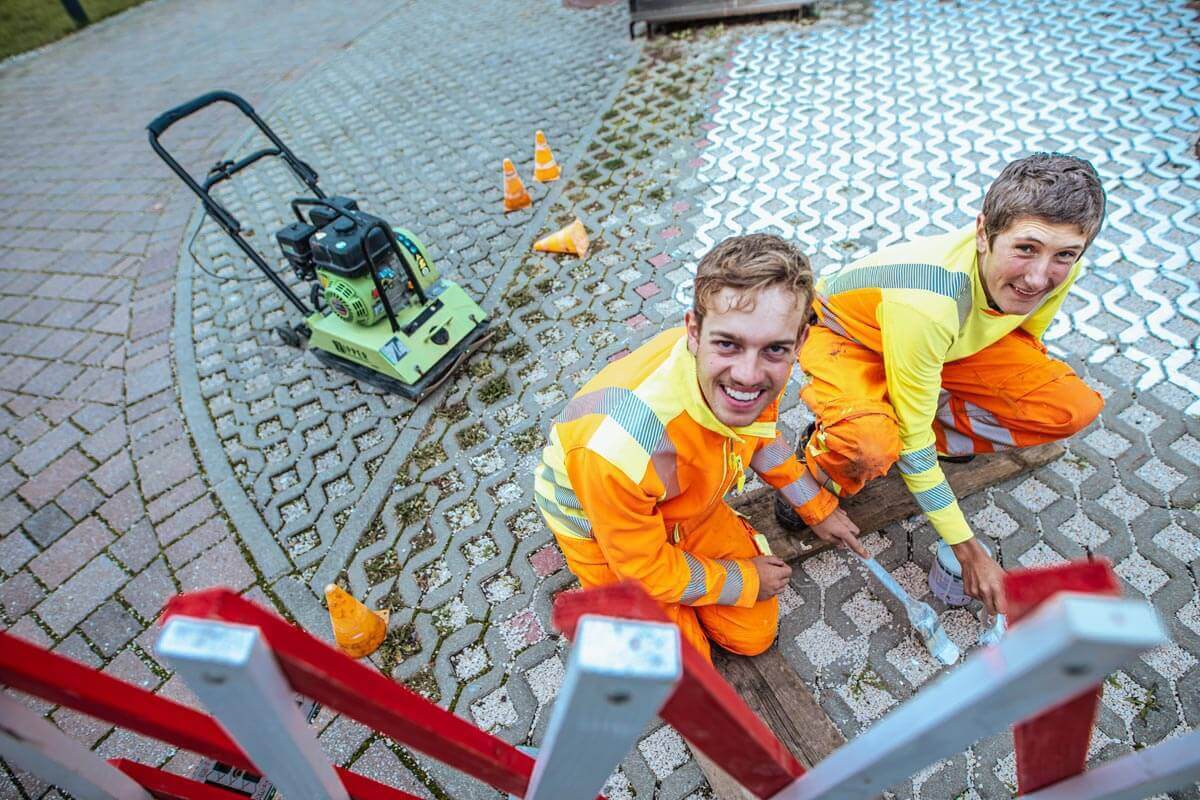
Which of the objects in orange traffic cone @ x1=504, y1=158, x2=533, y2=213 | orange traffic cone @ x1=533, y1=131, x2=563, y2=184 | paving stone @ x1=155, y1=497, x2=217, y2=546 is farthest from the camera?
orange traffic cone @ x1=533, y1=131, x2=563, y2=184

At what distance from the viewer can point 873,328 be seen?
2.55m

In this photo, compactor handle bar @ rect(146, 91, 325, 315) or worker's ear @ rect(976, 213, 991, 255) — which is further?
compactor handle bar @ rect(146, 91, 325, 315)

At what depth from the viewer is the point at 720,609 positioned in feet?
7.76

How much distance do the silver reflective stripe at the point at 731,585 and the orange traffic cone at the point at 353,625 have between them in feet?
4.77

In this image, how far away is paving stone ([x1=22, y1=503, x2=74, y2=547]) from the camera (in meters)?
3.36

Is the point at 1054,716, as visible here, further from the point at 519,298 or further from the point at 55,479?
the point at 55,479

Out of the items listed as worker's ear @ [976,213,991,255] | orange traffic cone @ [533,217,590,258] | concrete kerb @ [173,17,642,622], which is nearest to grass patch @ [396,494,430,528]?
concrete kerb @ [173,17,642,622]

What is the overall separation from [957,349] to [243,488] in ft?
11.7

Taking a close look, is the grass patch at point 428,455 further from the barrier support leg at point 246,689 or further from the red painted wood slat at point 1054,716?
the red painted wood slat at point 1054,716

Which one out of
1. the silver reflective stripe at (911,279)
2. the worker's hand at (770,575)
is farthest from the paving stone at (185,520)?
the silver reflective stripe at (911,279)

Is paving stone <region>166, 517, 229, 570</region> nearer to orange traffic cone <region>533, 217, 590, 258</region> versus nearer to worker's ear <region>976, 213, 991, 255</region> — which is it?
orange traffic cone <region>533, 217, 590, 258</region>

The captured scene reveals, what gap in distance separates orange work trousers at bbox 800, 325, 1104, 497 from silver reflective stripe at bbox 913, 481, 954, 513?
0.17m

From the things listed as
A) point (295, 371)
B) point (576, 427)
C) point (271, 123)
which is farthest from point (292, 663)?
point (271, 123)

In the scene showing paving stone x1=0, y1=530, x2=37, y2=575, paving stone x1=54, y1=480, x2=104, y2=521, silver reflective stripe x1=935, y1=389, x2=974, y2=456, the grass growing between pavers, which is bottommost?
silver reflective stripe x1=935, y1=389, x2=974, y2=456
